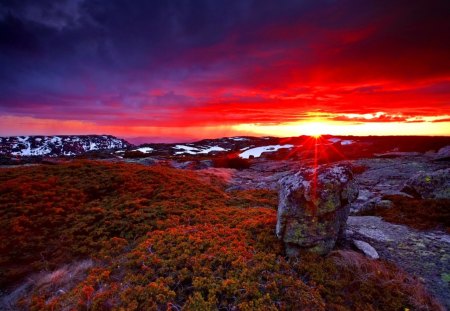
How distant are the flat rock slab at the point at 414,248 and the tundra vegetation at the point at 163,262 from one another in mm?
804

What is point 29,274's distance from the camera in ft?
34.5

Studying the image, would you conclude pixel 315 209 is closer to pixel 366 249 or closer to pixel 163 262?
pixel 366 249

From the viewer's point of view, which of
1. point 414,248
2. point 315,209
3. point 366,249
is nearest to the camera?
point 315,209

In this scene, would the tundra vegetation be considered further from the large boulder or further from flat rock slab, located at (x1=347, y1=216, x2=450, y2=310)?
flat rock slab, located at (x1=347, y1=216, x2=450, y2=310)

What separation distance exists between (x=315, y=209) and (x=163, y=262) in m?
6.20

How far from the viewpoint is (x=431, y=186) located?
55.8 feet

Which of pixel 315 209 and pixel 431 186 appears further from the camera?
pixel 431 186

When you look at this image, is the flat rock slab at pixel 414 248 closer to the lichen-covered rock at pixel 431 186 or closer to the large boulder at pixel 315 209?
the large boulder at pixel 315 209

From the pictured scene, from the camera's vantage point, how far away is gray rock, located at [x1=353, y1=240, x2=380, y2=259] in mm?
9435

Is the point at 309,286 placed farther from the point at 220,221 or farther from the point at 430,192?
the point at 430,192

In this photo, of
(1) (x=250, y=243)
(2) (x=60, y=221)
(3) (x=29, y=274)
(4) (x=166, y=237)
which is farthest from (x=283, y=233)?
(2) (x=60, y=221)

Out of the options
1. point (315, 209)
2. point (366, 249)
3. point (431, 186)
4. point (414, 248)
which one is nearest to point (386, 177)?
point (431, 186)

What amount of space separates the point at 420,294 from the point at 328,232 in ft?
10.1

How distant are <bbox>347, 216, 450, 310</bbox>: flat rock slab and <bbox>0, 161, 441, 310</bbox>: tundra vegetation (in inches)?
31.6
